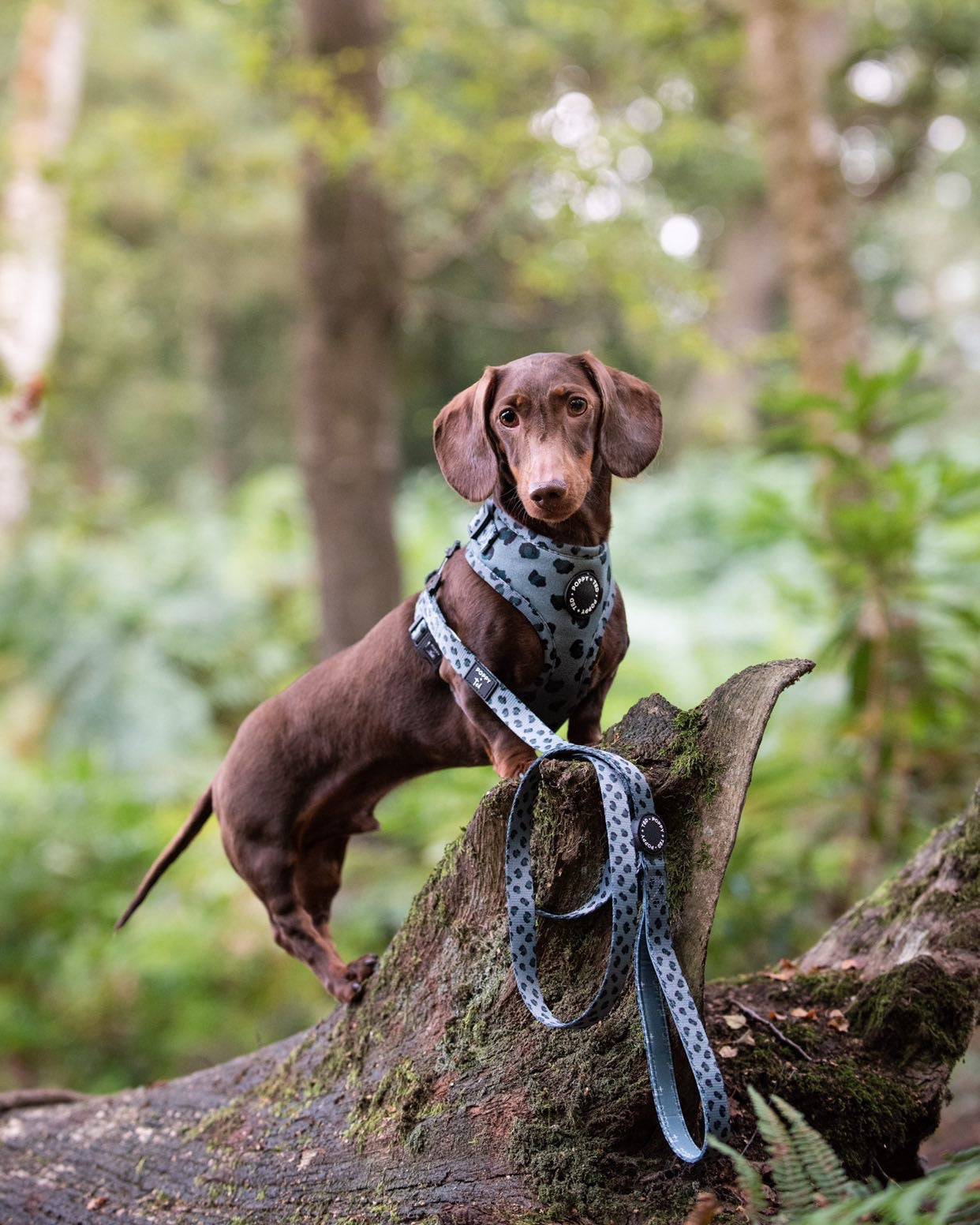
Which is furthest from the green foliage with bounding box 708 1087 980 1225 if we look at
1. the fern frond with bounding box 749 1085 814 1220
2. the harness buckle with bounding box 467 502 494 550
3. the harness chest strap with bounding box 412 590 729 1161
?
the harness buckle with bounding box 467 502 494 550

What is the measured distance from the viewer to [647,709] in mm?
2029

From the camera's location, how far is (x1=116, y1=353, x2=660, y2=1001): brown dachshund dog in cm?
189

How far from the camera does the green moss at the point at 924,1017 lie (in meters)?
2.18

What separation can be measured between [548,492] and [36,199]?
9022 mm

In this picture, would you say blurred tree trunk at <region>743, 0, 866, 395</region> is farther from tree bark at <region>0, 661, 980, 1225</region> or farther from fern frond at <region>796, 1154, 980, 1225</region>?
fern frond at <region>796, 1154, 980, 1225</region>

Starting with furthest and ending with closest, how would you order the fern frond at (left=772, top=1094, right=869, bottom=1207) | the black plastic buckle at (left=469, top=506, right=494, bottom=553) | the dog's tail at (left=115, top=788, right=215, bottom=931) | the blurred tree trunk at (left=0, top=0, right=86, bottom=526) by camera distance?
the blurred tree trunk at (left=0, top=0, right=86, bottom=526), the dog's tail at (left=115, top=788, right=215, bottom=931), the black plastic buckle at (left=469, top=506, right=494, bottom=553), the fern frond at (left=772, top=1094, right=869, bottom=1207)

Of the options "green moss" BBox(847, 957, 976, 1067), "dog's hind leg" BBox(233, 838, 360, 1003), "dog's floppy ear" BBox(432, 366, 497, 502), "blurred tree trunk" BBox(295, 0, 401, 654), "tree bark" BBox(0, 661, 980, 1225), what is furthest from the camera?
"blurred tree trunk" BBox(295, 0, 401, 654)

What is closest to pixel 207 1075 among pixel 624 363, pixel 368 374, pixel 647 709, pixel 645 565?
pixel 647 709

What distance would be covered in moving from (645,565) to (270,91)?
5.69 m

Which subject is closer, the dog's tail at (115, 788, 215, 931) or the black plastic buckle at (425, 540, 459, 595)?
the black plastic buckle at (425, 540, 459, 595)

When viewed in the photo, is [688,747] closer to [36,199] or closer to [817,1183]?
[817,1183]

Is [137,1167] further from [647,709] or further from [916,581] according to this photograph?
[916,581]

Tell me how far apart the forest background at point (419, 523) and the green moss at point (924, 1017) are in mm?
1988

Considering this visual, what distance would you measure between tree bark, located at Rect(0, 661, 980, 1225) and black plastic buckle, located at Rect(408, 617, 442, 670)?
297 mm
